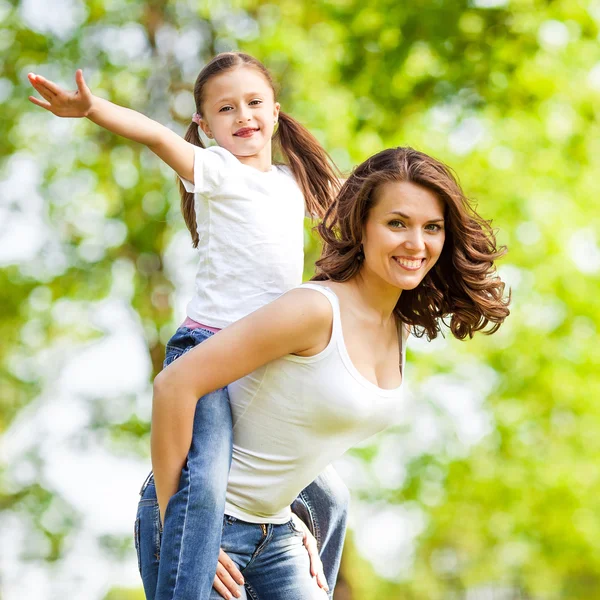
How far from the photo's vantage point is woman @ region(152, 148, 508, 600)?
2.32 meters

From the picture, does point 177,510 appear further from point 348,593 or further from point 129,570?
point 129,570

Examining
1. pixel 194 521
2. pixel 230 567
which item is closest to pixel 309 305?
pixel 194 521

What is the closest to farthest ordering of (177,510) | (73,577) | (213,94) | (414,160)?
(177,510), (414,160), (213,94), (73,577)

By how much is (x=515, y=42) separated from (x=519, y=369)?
4.00 metres

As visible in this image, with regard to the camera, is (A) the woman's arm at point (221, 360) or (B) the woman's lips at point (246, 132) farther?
(B) the woman's lips at point (246, 132)

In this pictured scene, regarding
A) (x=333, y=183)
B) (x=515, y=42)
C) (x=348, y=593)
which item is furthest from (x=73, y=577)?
(x=333, y=183)

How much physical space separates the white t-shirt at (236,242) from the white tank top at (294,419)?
299 millimetres

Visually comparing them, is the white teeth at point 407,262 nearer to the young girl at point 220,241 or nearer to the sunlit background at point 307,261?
the young girl at point 220,241

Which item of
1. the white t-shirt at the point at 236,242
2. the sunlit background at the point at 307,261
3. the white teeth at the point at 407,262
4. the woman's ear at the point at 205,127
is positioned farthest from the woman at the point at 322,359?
the sunlit background at the point at 307,261

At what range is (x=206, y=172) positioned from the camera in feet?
8.88

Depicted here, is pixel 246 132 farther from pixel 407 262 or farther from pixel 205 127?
pixel 407 262

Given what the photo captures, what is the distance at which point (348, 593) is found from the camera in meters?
8.03

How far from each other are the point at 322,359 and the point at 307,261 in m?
6.07

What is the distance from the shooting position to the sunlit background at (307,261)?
8.88 meters
